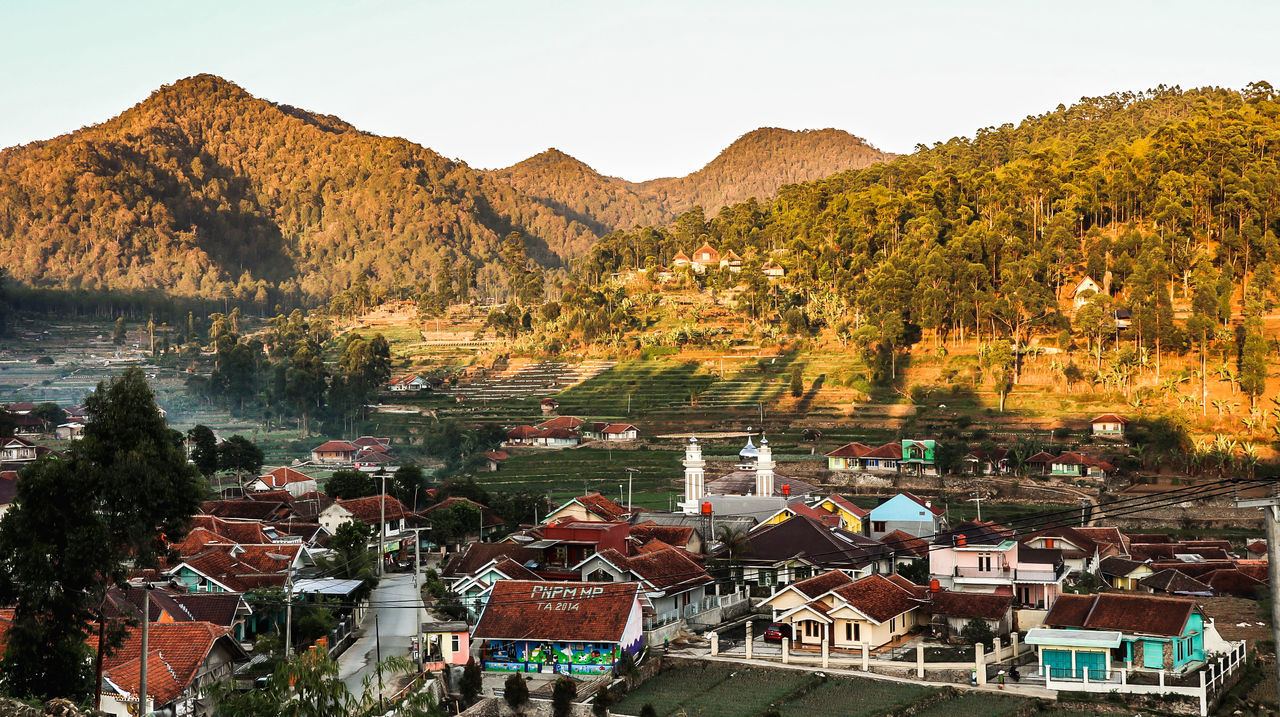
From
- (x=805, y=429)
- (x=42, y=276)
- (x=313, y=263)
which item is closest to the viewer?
(x=805, y=429)

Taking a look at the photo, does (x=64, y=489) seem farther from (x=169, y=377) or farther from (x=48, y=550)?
(x=169, y=377)

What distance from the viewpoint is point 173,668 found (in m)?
18.6

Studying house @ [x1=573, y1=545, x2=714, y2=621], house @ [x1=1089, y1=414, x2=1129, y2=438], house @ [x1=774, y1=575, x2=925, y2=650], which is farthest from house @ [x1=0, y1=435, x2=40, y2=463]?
house @ [x1=1089, y1=414, x2=1129, y2=438]

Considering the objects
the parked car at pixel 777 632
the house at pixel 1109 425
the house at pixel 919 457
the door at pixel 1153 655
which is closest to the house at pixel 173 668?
the parked car at pixel 777 632

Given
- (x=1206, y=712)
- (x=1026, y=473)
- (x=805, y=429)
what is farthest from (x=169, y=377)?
(x=1206, y=712)

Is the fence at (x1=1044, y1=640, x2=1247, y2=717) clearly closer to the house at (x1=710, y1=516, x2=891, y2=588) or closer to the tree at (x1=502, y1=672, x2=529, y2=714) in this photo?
the house at (x1=710, y1=516, x2=891, y2=588)

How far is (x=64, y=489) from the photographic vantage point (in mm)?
16172

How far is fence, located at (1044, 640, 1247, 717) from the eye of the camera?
1912 cm

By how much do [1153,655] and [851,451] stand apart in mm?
25284

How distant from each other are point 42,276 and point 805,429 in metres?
116

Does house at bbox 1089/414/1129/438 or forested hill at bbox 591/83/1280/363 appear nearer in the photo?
house at bbox 1089/414/1129/438

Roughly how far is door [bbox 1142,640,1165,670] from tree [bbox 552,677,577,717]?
31.3 feet

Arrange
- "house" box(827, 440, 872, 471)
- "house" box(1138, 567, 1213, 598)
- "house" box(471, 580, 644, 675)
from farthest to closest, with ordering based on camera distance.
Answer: "house" box(827, 440, 872, 471) → "house" box(1138, 567, 1213, 598) → "house" box(471, 580, 644, 675)

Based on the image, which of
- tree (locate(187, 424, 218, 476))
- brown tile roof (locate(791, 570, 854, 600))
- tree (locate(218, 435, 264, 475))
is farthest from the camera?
tree (locate(218, 435, 264, 475))
